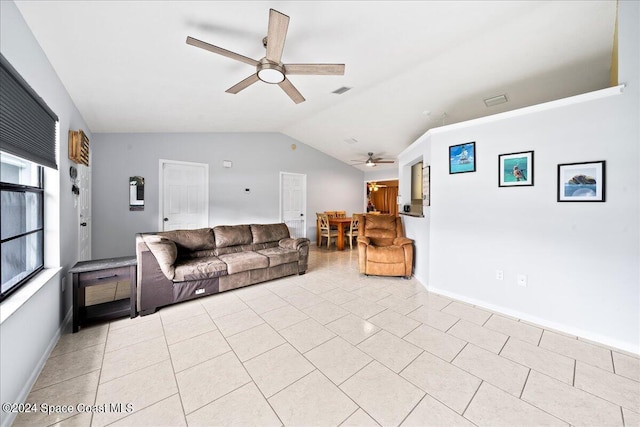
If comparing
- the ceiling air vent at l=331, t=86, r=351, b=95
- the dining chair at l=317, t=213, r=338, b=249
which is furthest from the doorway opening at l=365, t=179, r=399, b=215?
the ceiling air vent at l=331, t=86, r=351, b=95

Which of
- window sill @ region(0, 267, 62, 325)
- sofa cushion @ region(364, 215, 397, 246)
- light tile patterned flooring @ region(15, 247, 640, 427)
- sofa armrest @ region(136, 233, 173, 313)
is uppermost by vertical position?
sofa cushion @ region(364, 215, 397, 246)

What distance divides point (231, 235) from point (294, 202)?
287cm

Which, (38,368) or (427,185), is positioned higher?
(427,185)

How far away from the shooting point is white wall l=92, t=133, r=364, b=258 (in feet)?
13.7

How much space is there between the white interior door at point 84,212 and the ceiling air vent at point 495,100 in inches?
222

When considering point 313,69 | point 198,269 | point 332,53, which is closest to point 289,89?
point 313,69

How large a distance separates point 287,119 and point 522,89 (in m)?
3.85

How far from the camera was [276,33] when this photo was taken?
1.76 m

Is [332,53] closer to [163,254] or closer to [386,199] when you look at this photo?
[163,254]

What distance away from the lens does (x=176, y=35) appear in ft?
6.80

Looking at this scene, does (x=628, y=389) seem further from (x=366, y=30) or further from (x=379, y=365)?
(x=366, y=30)

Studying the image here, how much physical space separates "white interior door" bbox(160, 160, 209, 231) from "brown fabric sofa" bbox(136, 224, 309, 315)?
1.47 metres

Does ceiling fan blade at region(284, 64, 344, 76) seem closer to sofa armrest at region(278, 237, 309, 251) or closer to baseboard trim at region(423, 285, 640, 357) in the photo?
sofa armrest at region(278, 237, 309, 251)

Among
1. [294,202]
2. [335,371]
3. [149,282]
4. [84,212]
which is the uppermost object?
[294,202]
